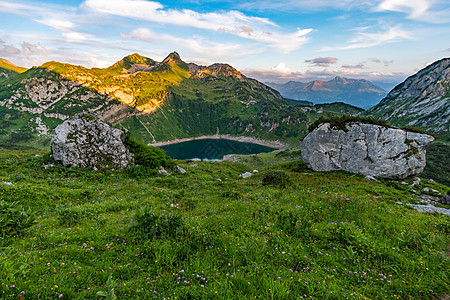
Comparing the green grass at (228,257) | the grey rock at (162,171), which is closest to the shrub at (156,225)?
the green grass at (228,257)

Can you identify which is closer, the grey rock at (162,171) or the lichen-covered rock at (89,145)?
the lichen-covered rock at (89,145)

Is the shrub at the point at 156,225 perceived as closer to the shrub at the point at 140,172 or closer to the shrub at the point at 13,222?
the shrub at the point at 13,222

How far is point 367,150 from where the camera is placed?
3541cm

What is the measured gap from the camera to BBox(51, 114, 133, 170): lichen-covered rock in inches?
986

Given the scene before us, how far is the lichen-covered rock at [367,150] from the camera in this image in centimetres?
3173

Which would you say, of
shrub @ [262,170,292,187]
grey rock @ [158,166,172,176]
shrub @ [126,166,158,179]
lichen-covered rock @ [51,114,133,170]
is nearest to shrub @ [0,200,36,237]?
shrub @ [126,166,158,179]

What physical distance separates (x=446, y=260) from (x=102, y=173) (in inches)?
1196

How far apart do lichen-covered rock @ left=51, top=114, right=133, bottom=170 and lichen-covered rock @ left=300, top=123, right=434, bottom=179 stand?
37069 mm

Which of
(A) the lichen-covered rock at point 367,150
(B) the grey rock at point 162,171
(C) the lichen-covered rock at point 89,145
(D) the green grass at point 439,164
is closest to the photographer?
(C) the lichen-covered rock at point 89,145

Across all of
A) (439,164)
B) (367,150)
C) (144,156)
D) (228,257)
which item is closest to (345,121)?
(367,150)

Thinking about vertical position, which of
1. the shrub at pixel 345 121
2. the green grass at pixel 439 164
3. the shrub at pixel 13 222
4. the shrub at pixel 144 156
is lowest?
the green grass at pixel 439 164

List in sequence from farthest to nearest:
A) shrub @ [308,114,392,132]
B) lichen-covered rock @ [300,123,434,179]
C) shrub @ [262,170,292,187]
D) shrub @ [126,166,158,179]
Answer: shrub @ [308,114,392,132]
lichen-covered rock @ [300,123,434,179]
shrub @ [126,166,158,179]
shrub @ [262,170,292,187]

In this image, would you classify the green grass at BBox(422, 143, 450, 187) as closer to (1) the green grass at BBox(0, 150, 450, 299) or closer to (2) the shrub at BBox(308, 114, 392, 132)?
(2) the shrub at BBox(308, 114, 392, 132)

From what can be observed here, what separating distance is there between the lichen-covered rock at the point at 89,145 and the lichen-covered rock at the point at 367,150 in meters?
37.1
